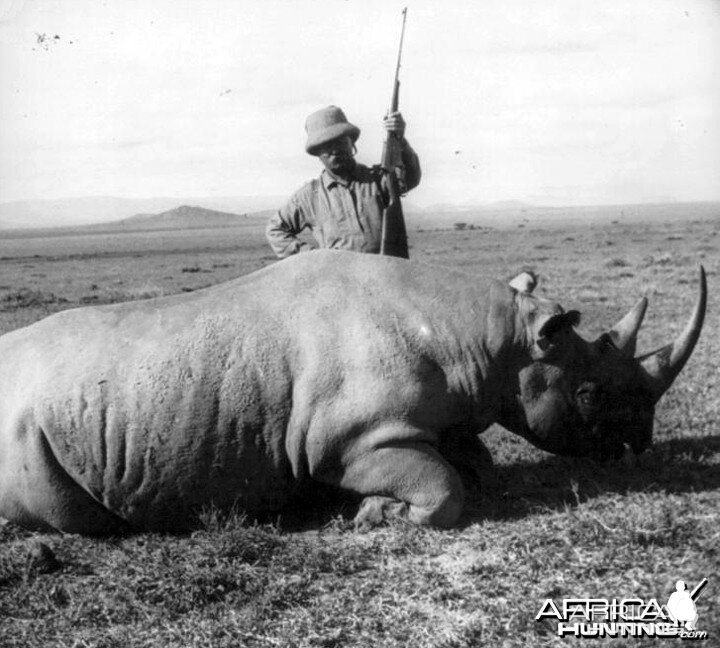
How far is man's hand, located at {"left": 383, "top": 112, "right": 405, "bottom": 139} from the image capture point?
8203mm

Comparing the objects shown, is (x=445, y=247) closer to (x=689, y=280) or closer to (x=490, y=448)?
(x=689, y=280)

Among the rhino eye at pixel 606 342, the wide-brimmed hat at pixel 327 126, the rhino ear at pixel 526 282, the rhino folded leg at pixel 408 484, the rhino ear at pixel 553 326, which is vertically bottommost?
the rhino folded leg at pixel 408 484

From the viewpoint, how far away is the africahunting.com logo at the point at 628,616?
14.1 ft

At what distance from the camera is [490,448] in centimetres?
776

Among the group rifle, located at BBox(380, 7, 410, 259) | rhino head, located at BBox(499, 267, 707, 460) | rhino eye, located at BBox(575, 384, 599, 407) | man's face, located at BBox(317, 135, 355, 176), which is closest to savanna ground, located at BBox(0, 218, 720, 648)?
rhino head, located at BBox(499, 267, 707, 460)

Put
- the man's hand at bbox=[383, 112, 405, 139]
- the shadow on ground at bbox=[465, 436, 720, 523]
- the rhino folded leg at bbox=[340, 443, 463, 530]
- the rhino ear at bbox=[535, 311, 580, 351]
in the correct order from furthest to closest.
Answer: the man's hand at bbox=[383, 112, 405, 139] → the shadow on ground at bbox=[465, 436, 720, 523] → the rhino ear at bbox=[535, 311, 580, 351] → the rhino folded leg at bbox=[340, 443, 463, 530]

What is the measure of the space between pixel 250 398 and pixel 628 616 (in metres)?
2.47

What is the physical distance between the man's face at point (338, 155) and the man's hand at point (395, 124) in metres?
0.41

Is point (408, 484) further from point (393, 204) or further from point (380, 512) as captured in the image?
point (393, 204)

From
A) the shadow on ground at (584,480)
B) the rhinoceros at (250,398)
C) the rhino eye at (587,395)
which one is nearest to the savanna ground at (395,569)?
the shadow on ground at (584,480)

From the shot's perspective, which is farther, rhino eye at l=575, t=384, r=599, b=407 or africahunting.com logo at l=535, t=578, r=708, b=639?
rhino eye at l=575, t=384, r=599, b=407

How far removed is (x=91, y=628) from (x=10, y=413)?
5.47ft

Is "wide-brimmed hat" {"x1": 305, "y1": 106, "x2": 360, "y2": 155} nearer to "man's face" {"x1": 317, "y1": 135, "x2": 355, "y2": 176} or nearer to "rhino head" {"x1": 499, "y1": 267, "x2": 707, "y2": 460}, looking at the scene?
"man's face" {"x1": 317, "y1": 135, "x2": 355, "y2": 176}

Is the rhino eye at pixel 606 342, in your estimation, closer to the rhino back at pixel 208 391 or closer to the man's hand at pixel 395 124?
the rhino back at pixel 208 391
